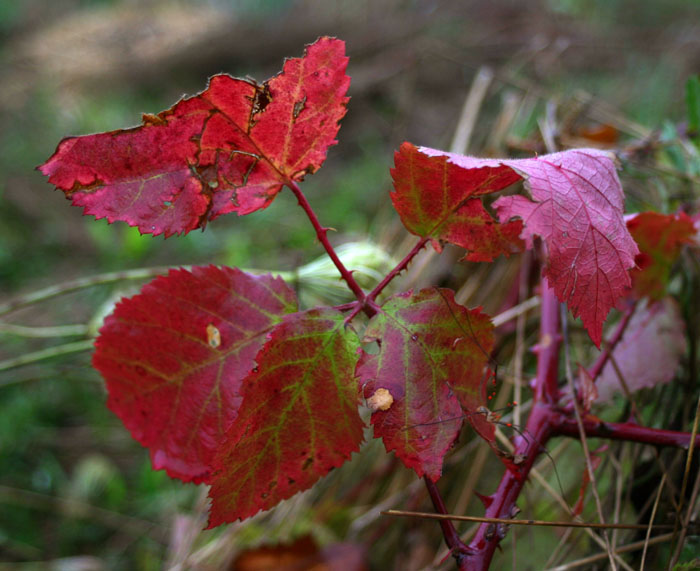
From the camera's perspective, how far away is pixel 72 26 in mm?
3668

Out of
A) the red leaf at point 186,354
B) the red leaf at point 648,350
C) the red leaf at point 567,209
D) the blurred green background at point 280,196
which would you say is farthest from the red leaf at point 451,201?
the blurred green background at point 280,196

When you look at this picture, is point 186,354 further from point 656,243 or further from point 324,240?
point 656,243

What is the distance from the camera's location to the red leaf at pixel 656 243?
475 millimetres

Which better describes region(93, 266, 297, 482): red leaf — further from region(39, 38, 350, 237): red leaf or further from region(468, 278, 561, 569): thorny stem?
region(468, 278, 561, 569): thorny stem

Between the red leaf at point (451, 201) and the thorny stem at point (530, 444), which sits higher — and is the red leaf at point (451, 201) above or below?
above

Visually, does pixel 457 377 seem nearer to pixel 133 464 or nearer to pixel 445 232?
pixel 445 232

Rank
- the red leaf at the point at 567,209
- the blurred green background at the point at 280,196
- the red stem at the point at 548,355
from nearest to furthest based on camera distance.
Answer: the red leaf at the point at 567,209 < the red stem at the point at 548,355 < the blurred green background at the point at 280,196

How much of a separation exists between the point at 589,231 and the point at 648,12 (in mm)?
2877

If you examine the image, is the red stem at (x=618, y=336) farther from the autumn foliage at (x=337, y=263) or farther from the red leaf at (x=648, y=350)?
the autumn foliage at (x=337, y=263)

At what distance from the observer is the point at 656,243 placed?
50cm

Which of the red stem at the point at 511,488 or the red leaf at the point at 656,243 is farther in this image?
the red leaf at the point at 656,243

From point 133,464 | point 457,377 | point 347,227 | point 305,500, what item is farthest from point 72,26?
point 457,377

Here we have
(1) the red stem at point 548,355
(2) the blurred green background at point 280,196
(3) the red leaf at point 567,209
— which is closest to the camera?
(3) the red leaf at point 567,209

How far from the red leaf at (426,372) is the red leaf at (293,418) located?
27 millimetres
